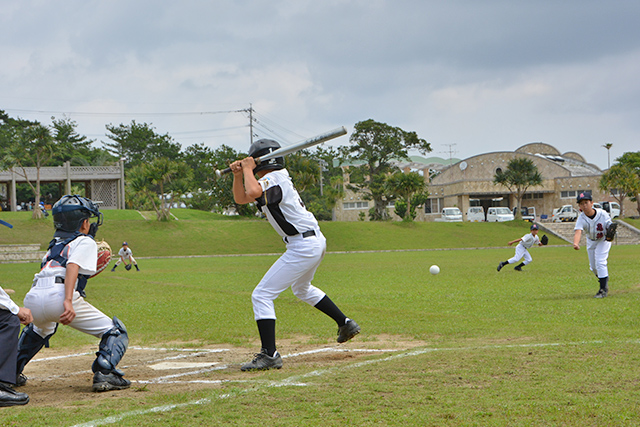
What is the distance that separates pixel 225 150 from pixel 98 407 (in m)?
84.5

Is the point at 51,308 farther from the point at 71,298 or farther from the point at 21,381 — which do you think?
the point at 21,381

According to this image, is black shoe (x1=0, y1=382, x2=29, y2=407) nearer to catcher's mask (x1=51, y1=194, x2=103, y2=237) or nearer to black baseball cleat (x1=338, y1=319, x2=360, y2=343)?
catcher's mask (x1=51, y1=194, x2=103, y2=237)

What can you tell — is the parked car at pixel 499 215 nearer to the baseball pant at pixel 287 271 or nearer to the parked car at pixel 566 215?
the parked car at pixel 566 215

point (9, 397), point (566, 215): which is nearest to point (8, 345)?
point (9, 397)

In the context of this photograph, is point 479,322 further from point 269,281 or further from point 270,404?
point 270,404

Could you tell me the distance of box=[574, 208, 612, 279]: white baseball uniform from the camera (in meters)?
12.3

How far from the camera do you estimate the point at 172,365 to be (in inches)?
264

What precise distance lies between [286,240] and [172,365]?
2.00 m

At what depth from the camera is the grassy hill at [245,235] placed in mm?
45062

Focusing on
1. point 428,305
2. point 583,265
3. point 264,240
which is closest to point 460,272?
point 583,265

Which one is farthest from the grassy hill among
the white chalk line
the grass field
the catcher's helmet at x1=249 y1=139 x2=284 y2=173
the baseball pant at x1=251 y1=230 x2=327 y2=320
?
the white chalk line

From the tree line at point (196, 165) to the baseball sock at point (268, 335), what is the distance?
28.2 metres

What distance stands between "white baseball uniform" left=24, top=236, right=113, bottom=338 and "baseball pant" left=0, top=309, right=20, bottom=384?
0.82ft

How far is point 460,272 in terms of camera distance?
68.6 feet
